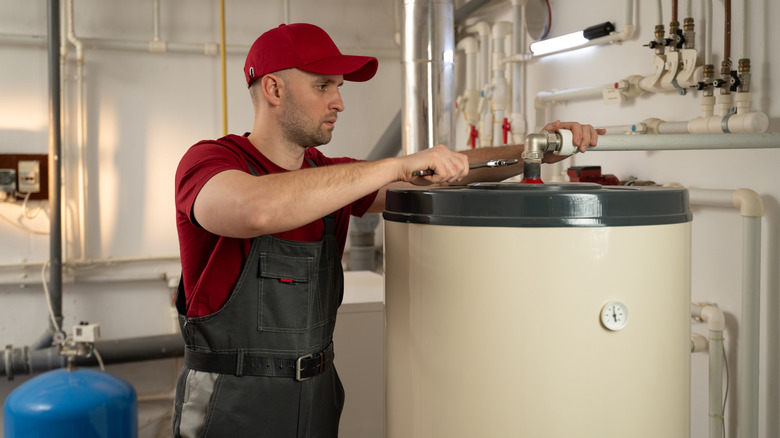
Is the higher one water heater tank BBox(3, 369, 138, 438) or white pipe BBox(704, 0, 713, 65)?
white pipe BBox(704, 0, 713, 65)

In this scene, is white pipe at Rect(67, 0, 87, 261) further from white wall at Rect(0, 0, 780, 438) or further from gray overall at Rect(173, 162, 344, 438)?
gray overall at Rect(173, 162, 344, 438)

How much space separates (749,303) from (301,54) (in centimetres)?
110

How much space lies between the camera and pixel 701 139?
4.72 feet

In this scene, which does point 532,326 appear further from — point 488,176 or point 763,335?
point 763,335

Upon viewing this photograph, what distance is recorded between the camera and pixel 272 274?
1247mm

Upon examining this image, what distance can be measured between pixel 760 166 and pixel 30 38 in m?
2.81

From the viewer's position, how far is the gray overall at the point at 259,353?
124 centimetres

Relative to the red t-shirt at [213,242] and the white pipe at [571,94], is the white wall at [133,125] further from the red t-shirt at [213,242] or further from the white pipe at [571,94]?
the red t-shirt at [213,242]

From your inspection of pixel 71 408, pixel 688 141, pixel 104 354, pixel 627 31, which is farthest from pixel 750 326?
pixel 104 354

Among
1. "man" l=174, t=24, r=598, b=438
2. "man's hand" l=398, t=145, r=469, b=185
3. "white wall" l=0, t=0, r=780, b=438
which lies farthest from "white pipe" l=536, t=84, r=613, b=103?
"man's hand" l=398, t=145, r=469, b=185

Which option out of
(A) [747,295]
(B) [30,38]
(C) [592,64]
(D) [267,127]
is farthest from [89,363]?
(A) [747,295]

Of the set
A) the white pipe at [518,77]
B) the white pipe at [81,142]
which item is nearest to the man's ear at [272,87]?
the white pipe at [518,77]

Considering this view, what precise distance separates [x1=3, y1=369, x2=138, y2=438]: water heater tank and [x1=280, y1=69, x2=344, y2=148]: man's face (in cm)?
155

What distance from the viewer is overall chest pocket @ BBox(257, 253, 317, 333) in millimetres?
1246
